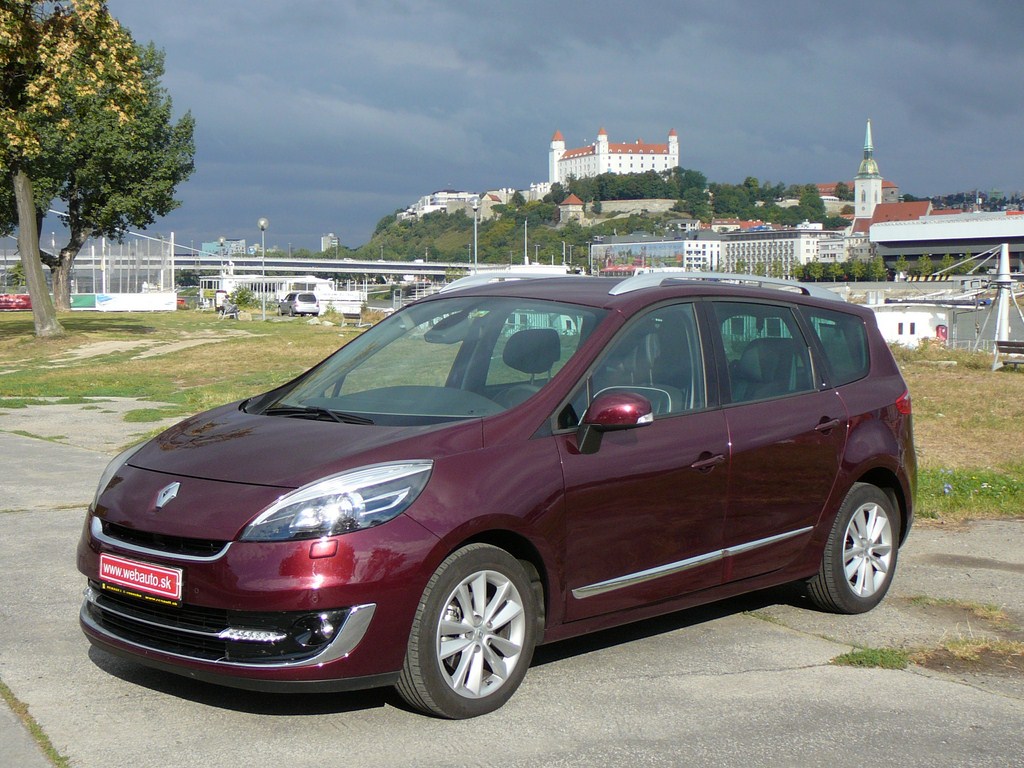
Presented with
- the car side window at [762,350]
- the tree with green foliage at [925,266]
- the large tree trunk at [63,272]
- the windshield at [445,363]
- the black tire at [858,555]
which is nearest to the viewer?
the windshield at [445,363]

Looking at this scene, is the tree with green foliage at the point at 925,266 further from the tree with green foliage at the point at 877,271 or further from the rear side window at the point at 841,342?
the rear side window at the point at 841,342

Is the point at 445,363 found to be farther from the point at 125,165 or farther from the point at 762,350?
the point at 125,165

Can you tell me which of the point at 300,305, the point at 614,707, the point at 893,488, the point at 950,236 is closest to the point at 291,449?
the point at 614,707

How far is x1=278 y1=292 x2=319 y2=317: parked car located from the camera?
62566mm

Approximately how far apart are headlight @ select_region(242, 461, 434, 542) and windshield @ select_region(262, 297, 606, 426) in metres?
0.52

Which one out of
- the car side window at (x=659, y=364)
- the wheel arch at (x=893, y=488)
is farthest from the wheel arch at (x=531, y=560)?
the wheel arch at (x=893, y=488)

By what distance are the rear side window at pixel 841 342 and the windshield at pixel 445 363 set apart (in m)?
1.65

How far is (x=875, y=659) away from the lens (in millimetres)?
5309

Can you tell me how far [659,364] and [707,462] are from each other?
498mm

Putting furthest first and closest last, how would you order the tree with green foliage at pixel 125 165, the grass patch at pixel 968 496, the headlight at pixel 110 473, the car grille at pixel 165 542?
the tree with green foliage at pixel 125 165, the grass patch at pixel 968 496, the headlight at pixel 110 473, the car grille at pixel 165 542

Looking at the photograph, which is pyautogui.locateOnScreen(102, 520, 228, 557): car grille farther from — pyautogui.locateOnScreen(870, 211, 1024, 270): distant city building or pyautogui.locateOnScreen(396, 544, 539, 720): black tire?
pyautogui.locateOnScreen(870, 211, 1024, 270): distant city building

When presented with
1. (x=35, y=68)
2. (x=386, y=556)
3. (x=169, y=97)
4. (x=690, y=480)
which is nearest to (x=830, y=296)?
(x=690, y=480)

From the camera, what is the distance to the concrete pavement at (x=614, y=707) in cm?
412

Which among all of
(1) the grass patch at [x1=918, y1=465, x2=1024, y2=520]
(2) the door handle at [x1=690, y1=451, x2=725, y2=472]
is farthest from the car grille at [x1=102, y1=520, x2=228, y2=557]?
(1) the grass patch at [x1=918, y1=465, x2=1024, y2=520]
